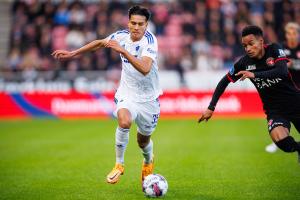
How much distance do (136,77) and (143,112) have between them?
22.2 inches

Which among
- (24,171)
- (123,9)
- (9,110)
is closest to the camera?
(24,171)

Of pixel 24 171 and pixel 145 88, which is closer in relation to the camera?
pixel 145 88

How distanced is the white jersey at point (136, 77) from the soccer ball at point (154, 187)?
1334 millimetres

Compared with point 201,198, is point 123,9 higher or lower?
higher

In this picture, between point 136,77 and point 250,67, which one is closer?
point 250,67

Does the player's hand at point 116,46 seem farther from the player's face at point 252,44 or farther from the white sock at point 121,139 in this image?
the player's face at point 252,44

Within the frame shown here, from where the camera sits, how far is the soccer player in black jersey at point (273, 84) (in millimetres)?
8330

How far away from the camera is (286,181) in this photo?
9281 mm

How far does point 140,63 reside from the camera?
8.16 meters

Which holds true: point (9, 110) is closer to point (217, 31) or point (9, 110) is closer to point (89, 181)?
point (217, 31)

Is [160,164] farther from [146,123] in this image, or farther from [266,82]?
[266,82]

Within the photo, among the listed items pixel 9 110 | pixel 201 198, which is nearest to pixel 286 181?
pixel 201 198

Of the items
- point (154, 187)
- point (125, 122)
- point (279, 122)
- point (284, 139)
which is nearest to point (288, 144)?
point (284, 139)

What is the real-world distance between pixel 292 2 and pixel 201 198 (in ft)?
65.6
